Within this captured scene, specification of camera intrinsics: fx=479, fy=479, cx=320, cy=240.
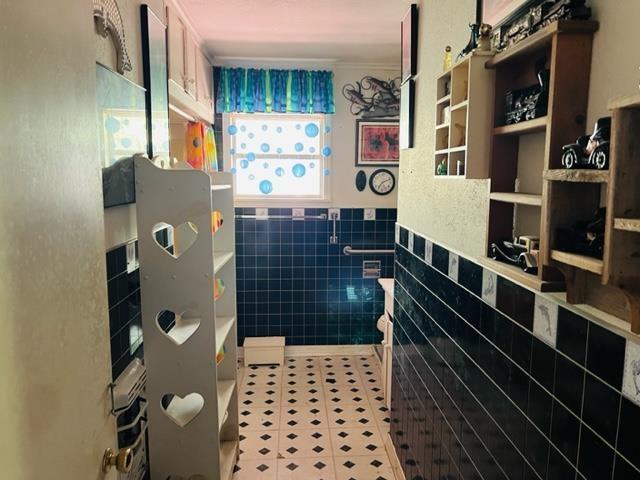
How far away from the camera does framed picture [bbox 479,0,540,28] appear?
1296 mm

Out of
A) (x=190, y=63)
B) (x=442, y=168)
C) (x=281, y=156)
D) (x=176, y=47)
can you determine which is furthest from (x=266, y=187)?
(x=442, y=168)

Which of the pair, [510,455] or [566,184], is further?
[510,455]

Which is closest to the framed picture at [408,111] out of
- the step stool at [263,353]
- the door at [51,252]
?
the door at [51,252]

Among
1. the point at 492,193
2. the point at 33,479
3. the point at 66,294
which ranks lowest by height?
the point at 33,479

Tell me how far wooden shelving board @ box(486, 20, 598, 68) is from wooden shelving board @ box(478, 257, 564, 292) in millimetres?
519

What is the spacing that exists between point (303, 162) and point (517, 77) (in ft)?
9.72

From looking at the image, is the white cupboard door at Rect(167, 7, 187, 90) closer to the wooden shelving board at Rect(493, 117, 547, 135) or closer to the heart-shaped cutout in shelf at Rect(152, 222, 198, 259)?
the heart-shaped cutout in shelf at Rect(152, 222, 198, 259)

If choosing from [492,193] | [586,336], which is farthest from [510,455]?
[492,193]

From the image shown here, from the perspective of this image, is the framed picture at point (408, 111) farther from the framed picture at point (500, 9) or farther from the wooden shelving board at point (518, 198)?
the wooden shelving board at point (518, 198)

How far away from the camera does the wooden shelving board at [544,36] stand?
973 mm

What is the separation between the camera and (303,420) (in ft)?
10.5

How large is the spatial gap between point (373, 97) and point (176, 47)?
1.93 metres

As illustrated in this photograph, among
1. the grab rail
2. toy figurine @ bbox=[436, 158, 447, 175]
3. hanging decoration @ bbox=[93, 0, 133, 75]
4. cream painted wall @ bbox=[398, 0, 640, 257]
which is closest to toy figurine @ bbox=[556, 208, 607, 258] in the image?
cream painted wall @ bbox=[398, 0, 640, 257]

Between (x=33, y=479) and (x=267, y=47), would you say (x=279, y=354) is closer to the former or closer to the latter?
(x=267, y=47)
